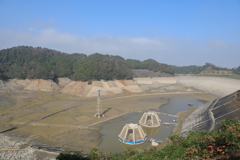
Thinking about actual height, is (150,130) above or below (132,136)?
below

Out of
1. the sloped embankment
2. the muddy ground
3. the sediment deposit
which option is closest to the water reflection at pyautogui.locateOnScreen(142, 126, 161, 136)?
the muddy ground

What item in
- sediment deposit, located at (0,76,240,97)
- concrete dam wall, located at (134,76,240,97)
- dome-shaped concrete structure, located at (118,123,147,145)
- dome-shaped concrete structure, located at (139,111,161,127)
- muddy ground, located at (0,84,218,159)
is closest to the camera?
dome-shaped concrete structure, located at (118,123,147,145)

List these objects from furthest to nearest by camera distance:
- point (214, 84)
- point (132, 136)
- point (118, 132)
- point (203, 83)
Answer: point (203, 83) → point (214, 84) → point (118, 132) → point (132, 136)

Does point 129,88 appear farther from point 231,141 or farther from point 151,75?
point 231,141

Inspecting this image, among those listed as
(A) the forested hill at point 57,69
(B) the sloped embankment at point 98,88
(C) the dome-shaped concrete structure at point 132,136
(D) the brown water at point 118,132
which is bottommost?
(D) the brown water at point 118,132

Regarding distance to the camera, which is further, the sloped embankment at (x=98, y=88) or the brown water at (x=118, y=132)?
the sloped embankment at (x=98, y=88)

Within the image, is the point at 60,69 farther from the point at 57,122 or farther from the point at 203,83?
the point at 203,83

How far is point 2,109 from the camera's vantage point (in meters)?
40.6

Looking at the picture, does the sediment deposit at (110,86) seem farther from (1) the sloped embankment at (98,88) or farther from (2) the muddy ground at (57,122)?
(2) the muddy ground at (57,122)

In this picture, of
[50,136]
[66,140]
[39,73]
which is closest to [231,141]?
[66,140]

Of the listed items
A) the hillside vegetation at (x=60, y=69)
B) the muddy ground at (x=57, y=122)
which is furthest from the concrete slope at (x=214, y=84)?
the muddy ground at (x=57, y=122)

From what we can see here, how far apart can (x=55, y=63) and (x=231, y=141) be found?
320 feet

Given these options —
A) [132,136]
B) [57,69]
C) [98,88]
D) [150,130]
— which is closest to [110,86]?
[98,88]

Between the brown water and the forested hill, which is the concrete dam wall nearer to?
the forested hill
